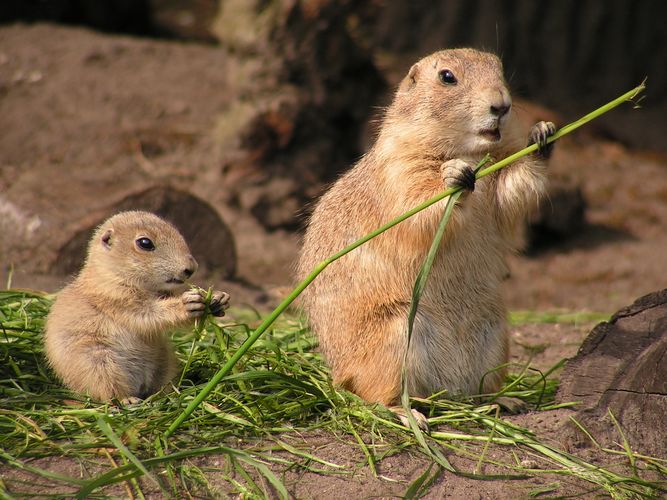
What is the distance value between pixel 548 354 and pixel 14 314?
385cm

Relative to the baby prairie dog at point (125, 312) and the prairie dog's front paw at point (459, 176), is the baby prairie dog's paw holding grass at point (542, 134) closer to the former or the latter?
the prairie dog's front paw at point (459, 176)

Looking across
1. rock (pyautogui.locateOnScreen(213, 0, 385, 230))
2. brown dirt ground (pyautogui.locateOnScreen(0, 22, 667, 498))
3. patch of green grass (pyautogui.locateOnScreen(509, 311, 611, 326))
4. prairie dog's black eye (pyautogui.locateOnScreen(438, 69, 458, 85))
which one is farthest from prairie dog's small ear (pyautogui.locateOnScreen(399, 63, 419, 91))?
rock (pyautogui.locateOnScreen(213, 0, 385, 230))

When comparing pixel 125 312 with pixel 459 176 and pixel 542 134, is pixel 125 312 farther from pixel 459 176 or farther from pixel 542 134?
pixel 542 134

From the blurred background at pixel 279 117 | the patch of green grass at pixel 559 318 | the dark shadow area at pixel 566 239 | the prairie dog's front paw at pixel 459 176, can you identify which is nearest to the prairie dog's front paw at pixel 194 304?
the prairie dog's front paw at pixel 459 176

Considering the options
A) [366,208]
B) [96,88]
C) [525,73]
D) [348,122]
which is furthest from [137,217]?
[525,73]

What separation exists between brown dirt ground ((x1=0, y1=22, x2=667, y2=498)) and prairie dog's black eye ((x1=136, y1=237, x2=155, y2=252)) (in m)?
1.37

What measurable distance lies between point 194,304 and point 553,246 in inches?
311

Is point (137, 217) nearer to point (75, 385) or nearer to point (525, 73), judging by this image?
point (75, 385)

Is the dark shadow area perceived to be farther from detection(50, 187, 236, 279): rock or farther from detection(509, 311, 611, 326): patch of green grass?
detection(50, 187, 236, 279): rock

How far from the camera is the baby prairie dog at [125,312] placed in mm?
4887

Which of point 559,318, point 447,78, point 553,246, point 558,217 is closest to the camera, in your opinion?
point 447,78

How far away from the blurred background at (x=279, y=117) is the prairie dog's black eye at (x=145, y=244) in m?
3.04

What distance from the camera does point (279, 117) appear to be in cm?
1118

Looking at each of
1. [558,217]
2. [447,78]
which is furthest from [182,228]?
[558,217]
